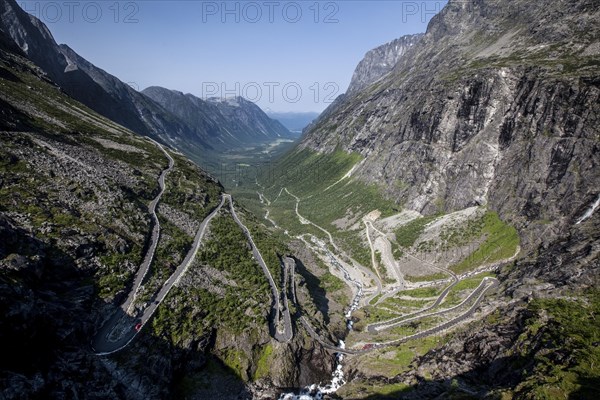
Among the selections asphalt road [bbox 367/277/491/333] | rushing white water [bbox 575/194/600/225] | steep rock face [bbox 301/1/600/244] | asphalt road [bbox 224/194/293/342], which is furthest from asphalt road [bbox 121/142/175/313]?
rushing white water [bbox 575/194/600/225]

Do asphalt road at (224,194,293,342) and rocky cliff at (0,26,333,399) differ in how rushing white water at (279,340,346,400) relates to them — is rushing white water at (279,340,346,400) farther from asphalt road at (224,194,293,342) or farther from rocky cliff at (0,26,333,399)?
asphalt road at (224,194,293,342)

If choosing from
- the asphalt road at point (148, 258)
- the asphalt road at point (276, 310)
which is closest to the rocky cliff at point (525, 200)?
the asphalt road at point (276, 310)

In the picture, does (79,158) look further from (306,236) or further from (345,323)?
(306,236)

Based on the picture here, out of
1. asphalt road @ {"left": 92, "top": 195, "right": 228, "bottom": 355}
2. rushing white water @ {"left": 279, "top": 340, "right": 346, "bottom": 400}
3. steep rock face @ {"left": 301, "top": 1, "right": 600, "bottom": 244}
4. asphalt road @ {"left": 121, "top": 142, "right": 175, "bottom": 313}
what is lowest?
rushing white water @ {"left": 279, "top": 340, "right": 346, "bottom": 400}

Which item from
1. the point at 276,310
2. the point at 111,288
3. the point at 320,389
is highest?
the point at 111,288

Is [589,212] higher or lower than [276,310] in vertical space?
higher

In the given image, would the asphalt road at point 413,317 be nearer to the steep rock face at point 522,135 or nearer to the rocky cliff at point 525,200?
the rocky cliff at point 525,200

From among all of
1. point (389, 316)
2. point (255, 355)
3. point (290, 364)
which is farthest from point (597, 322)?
point (255, 355)

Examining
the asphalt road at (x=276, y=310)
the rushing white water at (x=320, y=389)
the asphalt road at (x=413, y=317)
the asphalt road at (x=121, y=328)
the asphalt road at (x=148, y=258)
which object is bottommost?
the rushing white water at (x=320, y=389)

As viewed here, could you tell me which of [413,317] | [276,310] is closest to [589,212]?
[413,317]

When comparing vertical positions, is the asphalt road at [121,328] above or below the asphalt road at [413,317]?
above

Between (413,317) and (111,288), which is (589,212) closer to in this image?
(413,317)
